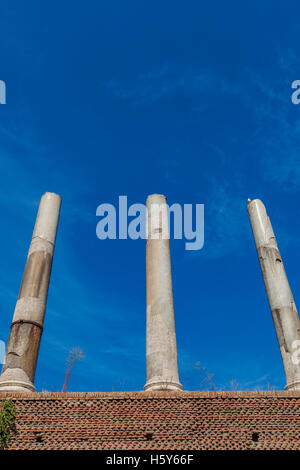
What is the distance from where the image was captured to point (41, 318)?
54.3ft

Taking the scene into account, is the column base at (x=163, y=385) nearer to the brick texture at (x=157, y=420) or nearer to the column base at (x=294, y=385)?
the brick texture at (x=157, y=420)

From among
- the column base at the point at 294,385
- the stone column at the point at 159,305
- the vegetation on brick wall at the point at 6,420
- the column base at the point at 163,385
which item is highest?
the stone column at the point at 159,305

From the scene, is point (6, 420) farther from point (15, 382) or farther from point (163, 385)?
point (163, 385)

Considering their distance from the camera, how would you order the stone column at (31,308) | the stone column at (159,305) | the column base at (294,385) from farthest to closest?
1. the column base at (294,385)
2. the stone column at (159,305)
3. the stone column at (31,308)

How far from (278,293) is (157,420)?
325 inches

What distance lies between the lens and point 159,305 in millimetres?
16688

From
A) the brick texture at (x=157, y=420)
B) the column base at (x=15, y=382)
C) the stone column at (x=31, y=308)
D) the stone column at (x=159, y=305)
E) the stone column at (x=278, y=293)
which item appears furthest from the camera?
the stone column at (x=278, y=293)

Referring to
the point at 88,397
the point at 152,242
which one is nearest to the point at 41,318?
the point at 88,397

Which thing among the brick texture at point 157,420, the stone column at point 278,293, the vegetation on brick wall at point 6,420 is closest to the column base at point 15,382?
the brick texture at point 157,420

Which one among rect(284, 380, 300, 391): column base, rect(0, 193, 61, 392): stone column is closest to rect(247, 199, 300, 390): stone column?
rect(284, 380, 300, 391): column base

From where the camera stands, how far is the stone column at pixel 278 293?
52.3 feet

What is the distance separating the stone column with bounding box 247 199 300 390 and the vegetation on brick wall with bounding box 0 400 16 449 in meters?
9.99

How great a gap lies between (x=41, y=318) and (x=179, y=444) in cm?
761
